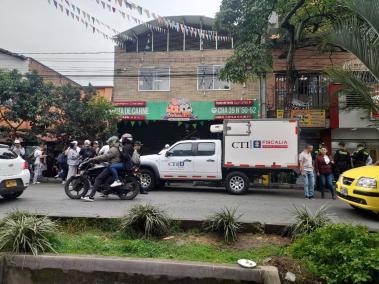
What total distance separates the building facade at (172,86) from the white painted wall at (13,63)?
679 centimetres

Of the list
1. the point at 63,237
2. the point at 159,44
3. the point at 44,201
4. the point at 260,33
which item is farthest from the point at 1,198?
the point at 159,44

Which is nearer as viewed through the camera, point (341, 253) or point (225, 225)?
point (341, 253)

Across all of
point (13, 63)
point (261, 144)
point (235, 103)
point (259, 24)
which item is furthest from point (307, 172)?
point (13, 63)

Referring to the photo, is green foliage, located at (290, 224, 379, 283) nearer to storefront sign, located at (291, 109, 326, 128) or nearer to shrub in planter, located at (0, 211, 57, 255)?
shrub in planter, located at (0, 211, 57, 255)

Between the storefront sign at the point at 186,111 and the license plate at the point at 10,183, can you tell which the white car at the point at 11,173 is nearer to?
the license plate at the point at 10,183

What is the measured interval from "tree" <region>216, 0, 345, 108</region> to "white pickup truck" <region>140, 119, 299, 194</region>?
3.10m

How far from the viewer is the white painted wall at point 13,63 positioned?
25.2m

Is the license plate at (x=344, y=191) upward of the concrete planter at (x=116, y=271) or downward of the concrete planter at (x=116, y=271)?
upward

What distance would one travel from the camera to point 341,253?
4.35m

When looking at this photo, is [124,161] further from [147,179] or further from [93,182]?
[147,179]

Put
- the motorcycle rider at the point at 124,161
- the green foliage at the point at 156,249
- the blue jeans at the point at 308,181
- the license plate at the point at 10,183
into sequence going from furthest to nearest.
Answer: the blue jeans at the point at 308,181 < the motorcycle rider at the point at 124,161 < the license plate at the point at 10,183 < the green foliage at the point at 156,249

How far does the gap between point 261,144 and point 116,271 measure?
979 centimetres

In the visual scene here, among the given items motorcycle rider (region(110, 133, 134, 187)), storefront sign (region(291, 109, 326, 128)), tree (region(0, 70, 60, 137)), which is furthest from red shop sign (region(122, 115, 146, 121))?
motorcycle rider (region(110, 133, 134, 187))

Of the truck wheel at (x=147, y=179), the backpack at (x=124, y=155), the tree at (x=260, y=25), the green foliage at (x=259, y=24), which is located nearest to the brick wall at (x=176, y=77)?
the tree at (x=260, y=25)
